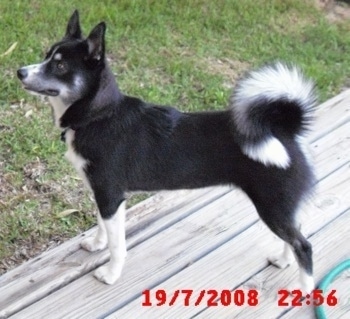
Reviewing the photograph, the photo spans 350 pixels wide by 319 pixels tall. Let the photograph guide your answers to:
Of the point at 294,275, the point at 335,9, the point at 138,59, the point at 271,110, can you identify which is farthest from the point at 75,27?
the point at 335,9

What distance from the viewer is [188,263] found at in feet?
6.99

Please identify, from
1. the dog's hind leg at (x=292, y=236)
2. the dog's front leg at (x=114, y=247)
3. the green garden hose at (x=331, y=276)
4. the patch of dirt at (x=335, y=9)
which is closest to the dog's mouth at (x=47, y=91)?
the dog's front leg at (x=114, y=247)

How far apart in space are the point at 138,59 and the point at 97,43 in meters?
1.60

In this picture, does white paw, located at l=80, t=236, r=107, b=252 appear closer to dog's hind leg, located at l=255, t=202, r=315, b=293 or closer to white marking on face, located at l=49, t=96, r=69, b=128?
white marking on face, located at l=49, t=96, r=69, b=128

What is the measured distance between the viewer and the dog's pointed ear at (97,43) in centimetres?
180

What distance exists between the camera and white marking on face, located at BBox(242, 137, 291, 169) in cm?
181

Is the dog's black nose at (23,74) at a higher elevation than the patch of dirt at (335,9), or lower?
higher

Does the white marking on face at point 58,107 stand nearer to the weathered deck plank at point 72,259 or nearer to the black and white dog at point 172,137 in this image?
the black and white dog at point 172,137

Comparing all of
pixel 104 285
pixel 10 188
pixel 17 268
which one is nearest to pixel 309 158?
pixel 104 285

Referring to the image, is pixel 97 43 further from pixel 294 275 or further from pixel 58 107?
pixel 294 275

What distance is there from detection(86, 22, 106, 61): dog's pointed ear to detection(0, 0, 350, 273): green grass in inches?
32.7

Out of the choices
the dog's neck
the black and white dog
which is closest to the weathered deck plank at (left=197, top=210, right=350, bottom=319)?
the black and white dog

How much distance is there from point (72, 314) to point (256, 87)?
82 cm

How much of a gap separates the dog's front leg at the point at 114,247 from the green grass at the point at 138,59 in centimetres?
42
